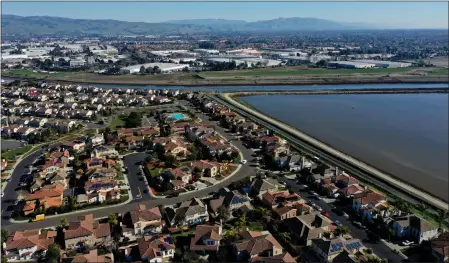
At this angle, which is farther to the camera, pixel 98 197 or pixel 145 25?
pixel 145 25

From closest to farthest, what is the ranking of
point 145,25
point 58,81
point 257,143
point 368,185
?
point 368,185 → point 257,143 → point 58,81 → point 145,25

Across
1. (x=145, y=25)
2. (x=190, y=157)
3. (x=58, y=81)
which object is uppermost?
(x=145, y=25)

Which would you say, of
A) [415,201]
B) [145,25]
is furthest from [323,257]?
[145,25]

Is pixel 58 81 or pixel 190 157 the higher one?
pixel 58 81

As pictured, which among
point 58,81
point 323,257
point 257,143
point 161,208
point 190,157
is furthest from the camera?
point 58,81

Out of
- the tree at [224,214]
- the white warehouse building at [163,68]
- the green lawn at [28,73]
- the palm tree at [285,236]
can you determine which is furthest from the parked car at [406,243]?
the green lawn at [28,73]

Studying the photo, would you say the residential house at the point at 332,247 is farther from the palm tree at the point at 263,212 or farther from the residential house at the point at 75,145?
the residential house at the point at 75,145

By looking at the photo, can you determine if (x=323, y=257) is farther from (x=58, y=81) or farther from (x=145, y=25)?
(x=145, y=25)

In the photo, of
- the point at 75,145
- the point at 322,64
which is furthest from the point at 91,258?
the point at 322,64
